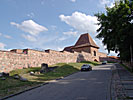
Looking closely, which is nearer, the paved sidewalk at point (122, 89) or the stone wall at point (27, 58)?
A: the paved sidewalk at point (122, 89)

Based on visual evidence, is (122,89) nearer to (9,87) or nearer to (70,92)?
(70,92)

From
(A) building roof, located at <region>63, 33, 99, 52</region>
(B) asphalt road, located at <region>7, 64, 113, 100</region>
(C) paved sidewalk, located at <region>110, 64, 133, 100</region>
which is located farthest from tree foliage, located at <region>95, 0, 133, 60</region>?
(A) building roof, located at <region>63, 33, 99, 52</region>

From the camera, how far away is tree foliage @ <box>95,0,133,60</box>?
1596cm

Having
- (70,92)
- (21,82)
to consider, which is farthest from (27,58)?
(70,92)

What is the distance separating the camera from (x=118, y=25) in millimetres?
16188

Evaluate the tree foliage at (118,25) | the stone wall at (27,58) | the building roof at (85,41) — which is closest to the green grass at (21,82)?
the stone wall at (27,58)

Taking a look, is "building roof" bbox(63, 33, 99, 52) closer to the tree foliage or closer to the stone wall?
the stone wall

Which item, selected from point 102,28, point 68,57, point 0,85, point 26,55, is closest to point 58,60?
point 68,57

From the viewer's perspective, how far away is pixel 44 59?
79.4 feet

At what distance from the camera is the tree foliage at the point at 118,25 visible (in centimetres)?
1596

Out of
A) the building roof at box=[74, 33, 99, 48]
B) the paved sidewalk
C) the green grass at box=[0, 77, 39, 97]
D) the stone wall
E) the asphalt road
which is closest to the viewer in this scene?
the paved sidewalk

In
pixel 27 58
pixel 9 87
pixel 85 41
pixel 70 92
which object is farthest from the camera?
pixel 85 41

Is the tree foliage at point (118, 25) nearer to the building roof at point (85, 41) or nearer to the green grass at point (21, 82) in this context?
the green grass at point (21, 82)

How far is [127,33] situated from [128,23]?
4.97 feet
